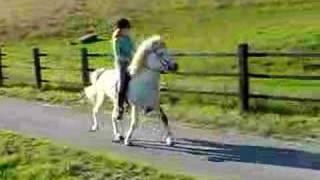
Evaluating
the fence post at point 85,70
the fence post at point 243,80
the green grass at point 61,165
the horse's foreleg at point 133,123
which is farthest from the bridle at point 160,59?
the fence post at point 85,70

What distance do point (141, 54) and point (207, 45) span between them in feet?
64.4

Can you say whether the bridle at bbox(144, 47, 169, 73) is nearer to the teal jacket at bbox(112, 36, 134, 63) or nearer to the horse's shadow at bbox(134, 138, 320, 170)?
the teal jacket at bbox(112, 36, 134, 63)

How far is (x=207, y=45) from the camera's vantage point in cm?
3173

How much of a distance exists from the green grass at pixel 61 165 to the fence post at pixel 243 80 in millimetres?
3478

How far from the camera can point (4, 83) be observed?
22.8 meters

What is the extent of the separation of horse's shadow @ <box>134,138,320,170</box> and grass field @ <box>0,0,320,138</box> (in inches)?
40.9

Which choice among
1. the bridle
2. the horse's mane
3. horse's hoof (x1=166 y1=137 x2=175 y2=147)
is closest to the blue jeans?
the horse's mane

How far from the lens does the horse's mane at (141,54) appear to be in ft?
39.9

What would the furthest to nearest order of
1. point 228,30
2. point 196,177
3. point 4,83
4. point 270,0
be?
point 270,0
point 228,30
point 4,83
point 196,177

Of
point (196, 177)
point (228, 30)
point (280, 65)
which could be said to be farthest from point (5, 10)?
point (196, 177)

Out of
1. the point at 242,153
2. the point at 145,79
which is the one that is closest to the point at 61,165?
the point at 145,79

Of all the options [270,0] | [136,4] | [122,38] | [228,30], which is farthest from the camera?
[136,4]

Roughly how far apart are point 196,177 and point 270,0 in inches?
1384

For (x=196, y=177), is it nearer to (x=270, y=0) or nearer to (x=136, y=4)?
(x=270, y=0)
